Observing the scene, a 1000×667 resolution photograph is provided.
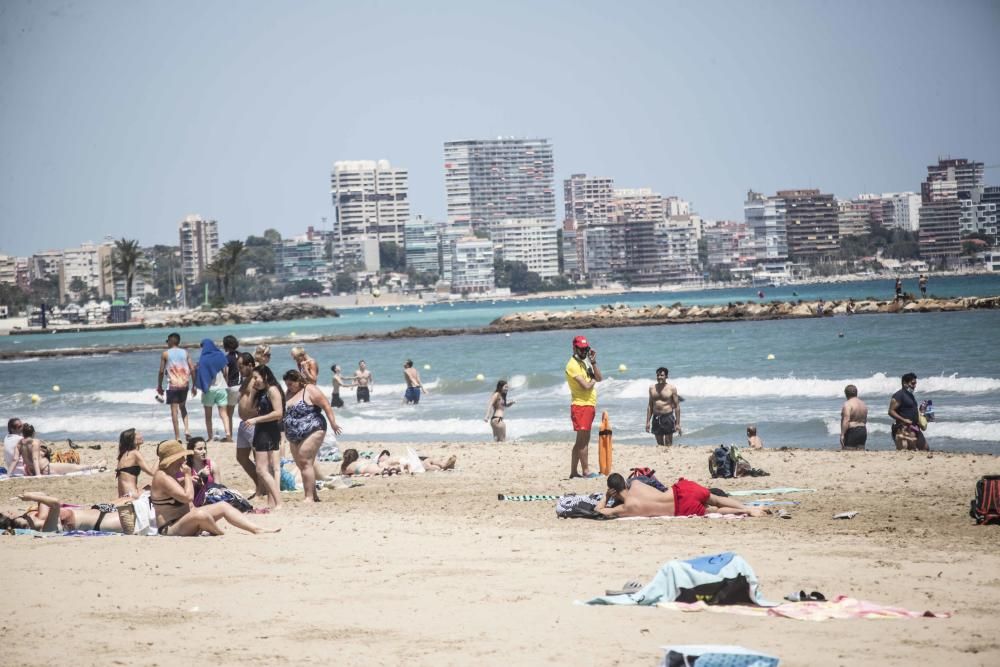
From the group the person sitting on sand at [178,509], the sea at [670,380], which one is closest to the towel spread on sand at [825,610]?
the person sitting on sand at [178,509]

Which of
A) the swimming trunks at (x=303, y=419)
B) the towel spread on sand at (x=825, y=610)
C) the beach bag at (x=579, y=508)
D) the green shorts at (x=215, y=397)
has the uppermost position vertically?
the swimming trunks at (x=303, y=419)

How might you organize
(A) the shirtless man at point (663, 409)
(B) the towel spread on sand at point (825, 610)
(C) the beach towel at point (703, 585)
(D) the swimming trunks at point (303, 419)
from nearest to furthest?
(B) the towel spread on sand at point (825, 610) < (C) the beach towel at point (703, 585) < (D) the swimming trunks at point (303, 419) < (A) the shirtless man at point (663, 409)

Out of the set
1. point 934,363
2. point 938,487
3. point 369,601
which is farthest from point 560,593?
point 934,363

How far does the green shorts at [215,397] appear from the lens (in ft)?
55.9

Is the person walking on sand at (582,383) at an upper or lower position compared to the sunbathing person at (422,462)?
upper

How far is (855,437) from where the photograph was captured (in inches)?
619

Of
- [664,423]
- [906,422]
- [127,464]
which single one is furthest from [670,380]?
[127,464]

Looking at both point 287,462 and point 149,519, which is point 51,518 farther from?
point 287,462

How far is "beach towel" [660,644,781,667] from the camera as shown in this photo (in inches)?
228

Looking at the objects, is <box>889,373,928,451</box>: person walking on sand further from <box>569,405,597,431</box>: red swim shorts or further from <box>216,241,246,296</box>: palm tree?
<box>216,241,246,296</box>: palm tree

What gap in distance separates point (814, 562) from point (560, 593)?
6.07ft

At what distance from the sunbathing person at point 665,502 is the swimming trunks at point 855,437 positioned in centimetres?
565

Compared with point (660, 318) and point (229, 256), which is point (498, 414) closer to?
point (660, 318)

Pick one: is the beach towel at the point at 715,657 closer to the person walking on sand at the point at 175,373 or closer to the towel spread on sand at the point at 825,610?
the towel spread on sand at the point at 825,610
